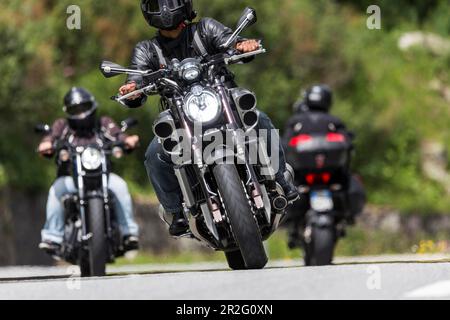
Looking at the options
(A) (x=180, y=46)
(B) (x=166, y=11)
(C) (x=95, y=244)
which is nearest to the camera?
(B) (x=166, y=11)

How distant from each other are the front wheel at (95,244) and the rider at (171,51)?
70.7 inches

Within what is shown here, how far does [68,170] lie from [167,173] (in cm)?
295

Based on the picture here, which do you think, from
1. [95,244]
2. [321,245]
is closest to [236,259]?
A: [95,244]

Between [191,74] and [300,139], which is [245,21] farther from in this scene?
[300,139]

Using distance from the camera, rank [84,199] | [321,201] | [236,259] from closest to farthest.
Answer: [236,259], [84,199], [321,201]

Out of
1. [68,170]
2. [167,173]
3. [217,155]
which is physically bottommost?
[68,170]

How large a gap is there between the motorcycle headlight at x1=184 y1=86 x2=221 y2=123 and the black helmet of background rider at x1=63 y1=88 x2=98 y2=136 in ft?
11.6

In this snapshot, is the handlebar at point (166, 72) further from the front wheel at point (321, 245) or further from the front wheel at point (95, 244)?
the front wheel at point (321, 245)

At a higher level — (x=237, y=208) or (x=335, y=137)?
(x=237, y=208)

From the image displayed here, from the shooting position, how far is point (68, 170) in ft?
43.4

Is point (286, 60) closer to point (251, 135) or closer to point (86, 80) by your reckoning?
point (86, 80)

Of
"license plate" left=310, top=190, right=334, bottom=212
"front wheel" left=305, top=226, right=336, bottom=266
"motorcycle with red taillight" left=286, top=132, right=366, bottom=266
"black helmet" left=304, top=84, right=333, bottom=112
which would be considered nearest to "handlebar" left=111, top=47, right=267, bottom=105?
"front wheel" left=305, top=226, right=336, bottom=266

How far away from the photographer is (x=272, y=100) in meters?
28.4

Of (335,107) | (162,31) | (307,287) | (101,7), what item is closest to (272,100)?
(335,107)
